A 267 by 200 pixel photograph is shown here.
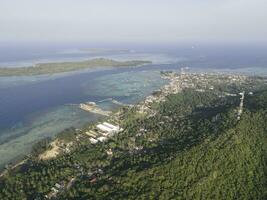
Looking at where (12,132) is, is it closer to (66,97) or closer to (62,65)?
(66,97)

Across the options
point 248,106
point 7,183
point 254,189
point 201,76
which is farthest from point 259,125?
point 201,76

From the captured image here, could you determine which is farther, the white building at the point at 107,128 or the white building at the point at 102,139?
the white building at the point at 107,128

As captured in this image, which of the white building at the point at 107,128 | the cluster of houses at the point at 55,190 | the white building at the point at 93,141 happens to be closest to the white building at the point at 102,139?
the white building at the point at 93,141

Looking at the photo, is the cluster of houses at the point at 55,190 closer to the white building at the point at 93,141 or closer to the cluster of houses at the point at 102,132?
the white building at the point at 93,141

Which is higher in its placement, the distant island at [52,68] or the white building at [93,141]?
the distant island at [52,68]

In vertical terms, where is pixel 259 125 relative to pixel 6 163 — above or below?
above

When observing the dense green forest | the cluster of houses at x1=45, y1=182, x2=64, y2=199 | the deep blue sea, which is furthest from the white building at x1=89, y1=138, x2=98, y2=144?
the cluster of houses at x1=45, y1=182, x2=64, y2=199

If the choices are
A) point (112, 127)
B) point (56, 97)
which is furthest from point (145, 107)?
point (56, 97)
